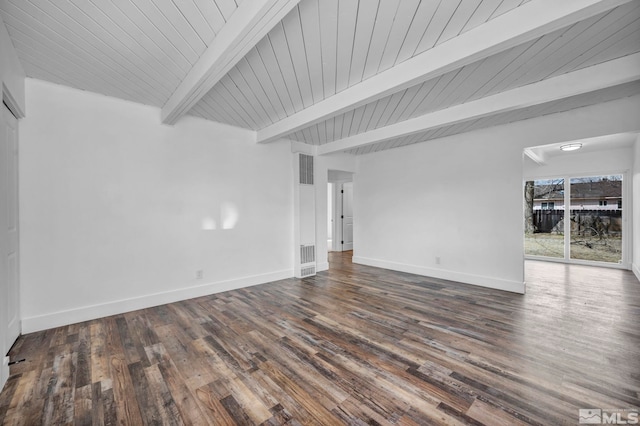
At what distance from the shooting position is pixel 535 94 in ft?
9.27

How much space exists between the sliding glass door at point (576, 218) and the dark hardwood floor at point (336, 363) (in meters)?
3.15

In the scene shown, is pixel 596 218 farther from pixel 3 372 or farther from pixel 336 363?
pixel 3 372

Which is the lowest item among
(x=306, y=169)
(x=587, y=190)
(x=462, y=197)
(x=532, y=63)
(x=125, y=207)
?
(x=125, y=207)

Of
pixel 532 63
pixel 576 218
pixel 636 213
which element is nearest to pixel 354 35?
pixel 532 63

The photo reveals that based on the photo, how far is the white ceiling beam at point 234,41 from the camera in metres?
1.64

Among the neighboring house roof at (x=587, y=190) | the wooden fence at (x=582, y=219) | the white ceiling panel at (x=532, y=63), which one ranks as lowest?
the wooden fence at (x=582, y=219)

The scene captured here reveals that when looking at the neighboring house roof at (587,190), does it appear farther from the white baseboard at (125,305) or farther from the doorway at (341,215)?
the white baseboard at (125,305)

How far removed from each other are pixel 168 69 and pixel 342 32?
1754 mm

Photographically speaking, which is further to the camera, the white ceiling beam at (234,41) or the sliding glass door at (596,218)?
the sliding glass door at (596,218)

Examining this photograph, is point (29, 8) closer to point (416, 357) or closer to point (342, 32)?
point (342, 32)

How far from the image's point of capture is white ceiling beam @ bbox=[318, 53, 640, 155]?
238 cm

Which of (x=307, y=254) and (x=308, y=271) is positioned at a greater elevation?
(x=307, y=254)

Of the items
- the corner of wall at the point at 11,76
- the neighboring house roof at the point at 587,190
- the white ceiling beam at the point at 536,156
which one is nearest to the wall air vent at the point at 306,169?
the corner of wall at the point at 11,76

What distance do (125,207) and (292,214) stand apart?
106 inches
